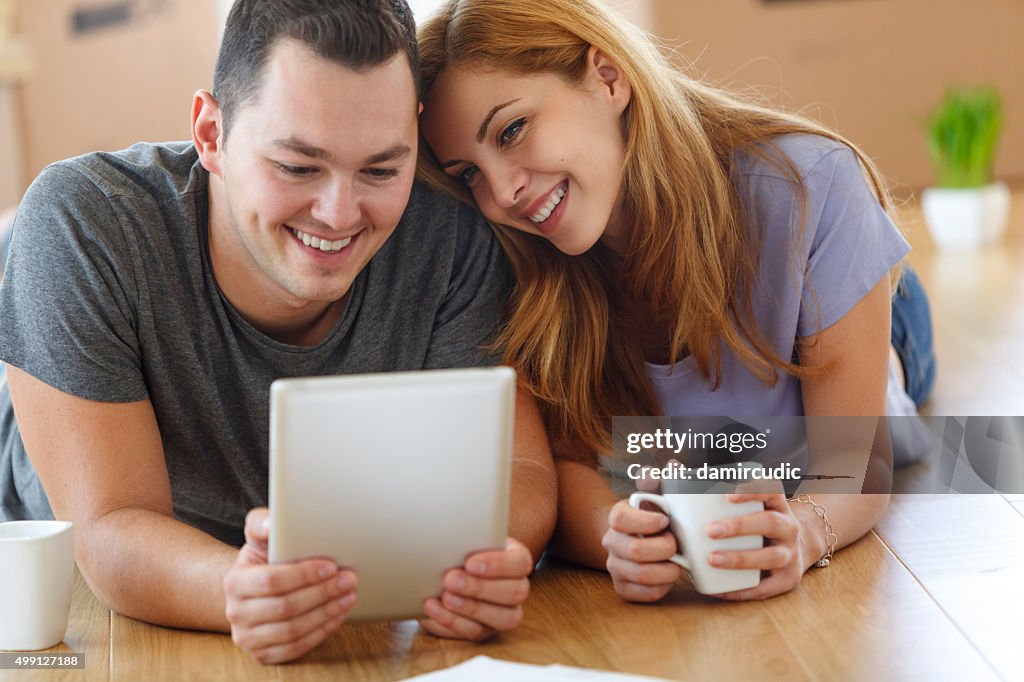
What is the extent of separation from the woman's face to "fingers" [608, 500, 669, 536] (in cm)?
41

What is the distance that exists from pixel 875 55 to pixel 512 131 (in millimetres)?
4927

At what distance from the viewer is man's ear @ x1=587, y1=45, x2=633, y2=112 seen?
159 cm

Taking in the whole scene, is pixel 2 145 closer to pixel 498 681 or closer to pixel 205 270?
pixel 205 270

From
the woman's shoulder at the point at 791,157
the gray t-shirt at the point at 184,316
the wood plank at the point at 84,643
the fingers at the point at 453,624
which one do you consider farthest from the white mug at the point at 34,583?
the woman's shoulder at the point at 791,157

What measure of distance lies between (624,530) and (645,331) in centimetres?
47

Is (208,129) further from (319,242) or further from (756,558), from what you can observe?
(756,558)

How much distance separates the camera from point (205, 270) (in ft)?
4.98

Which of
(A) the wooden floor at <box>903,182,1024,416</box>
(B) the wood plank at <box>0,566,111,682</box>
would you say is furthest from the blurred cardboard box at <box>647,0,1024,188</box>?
(B) the wood plank at <box>0,566,111,682</box>

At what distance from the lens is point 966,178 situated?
4297mm

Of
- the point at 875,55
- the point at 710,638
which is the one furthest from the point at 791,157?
the point at 875,55

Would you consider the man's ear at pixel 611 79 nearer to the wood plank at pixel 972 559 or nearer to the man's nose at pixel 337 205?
the man's nose at pixel 337 205

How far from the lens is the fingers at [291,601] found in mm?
1154

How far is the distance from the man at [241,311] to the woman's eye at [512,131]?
0.15m

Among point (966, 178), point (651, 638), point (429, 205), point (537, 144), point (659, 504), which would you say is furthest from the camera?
point (966, 178)
